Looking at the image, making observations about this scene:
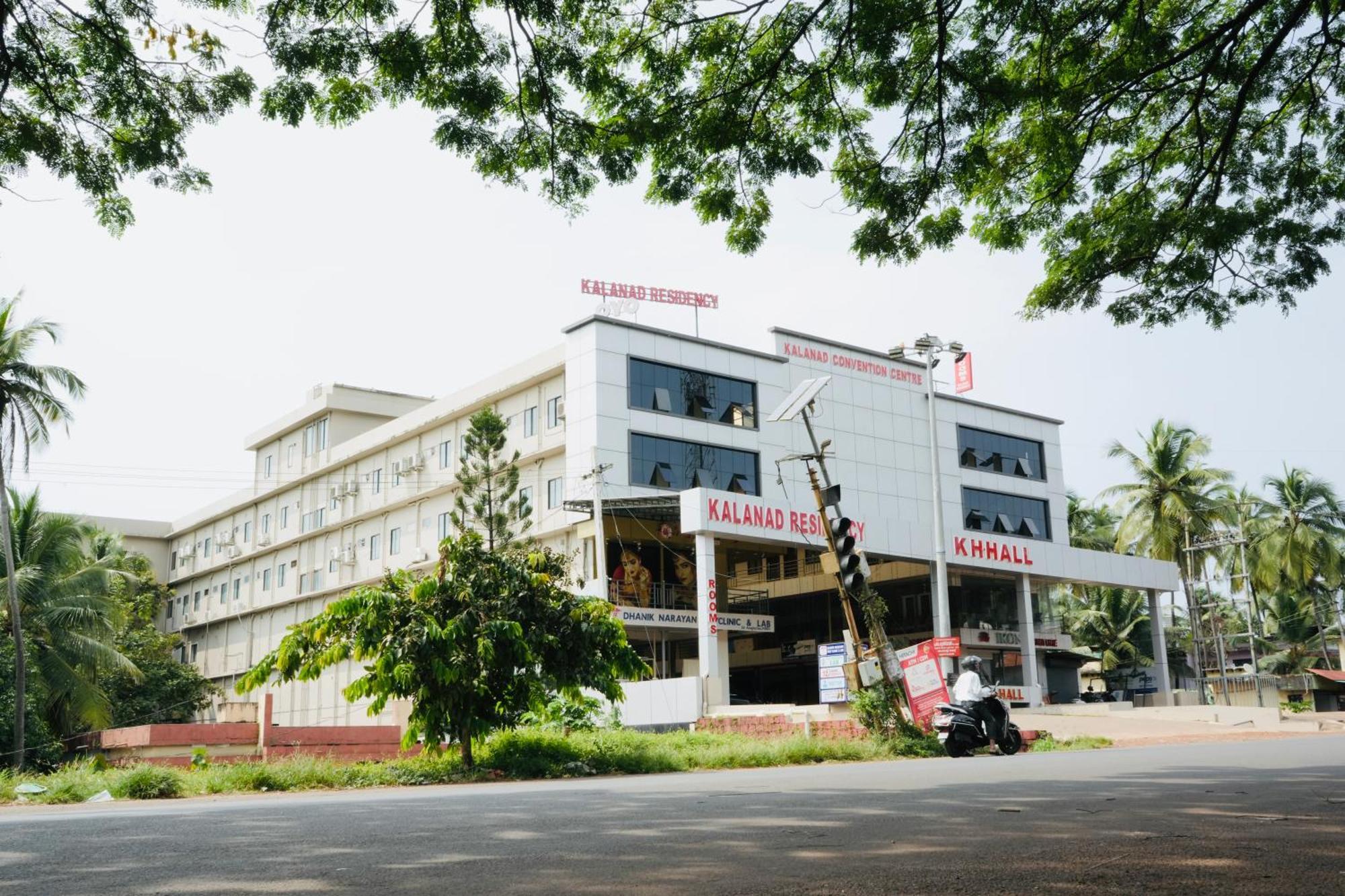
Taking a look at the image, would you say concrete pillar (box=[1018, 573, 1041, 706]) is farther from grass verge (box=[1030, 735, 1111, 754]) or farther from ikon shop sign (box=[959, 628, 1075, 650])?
grass verge (box=[1030, 735, 1111, 754])

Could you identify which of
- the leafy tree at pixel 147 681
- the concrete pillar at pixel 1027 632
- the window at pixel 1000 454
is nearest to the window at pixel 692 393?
the concrete pillar at pixel 1027 632

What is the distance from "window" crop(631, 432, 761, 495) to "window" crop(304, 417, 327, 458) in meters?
21.6

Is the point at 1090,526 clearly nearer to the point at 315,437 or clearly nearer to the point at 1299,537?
the point at 1299,537

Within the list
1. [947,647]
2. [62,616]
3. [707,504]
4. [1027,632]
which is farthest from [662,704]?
[62,616]

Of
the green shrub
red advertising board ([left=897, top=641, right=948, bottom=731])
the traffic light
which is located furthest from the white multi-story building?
the green shrub

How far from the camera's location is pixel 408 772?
14.5 metres

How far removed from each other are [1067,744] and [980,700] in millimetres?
6523

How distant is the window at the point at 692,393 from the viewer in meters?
34.9

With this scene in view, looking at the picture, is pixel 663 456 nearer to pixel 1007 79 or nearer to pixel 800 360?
pixel 800 360

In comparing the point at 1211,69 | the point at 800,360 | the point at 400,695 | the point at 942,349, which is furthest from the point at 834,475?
the point at 1211,69

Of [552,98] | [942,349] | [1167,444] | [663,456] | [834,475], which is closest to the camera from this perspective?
[552,98]

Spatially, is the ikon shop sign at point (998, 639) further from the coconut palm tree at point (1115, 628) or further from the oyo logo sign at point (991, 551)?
the coconut palm tree at point (1115, 628)

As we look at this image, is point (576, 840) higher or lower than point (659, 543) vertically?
lower

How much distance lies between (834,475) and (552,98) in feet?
103
